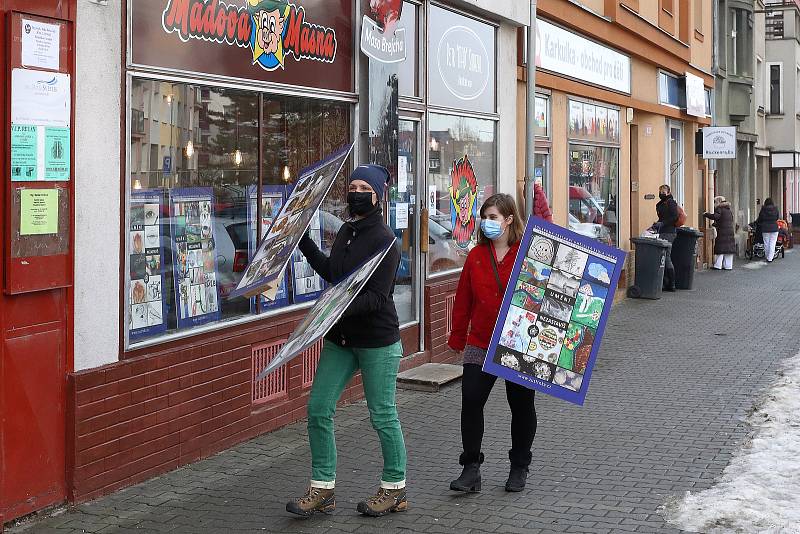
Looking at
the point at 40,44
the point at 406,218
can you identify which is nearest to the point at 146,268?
the point at 40,44

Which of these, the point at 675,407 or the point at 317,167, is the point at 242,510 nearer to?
the point at 317,167

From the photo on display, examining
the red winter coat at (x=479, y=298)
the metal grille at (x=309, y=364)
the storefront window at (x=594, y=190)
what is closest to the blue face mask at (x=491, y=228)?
the red winter coat at (x=479, y=298)

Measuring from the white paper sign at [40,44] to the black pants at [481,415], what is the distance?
9.47ft

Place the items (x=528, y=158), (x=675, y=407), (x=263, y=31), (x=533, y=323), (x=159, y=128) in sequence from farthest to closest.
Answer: (x=528, y=158) < (x=675, y=407) < (x=263, y=31) < (x=159, y=128) < (x=533, y=323)

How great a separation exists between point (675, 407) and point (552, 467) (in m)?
2.44

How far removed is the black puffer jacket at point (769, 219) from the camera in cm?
2930

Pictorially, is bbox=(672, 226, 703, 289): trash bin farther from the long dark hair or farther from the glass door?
the long dark hair

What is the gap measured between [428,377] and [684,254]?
11206 mm

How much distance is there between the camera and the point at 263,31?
813 centimetres

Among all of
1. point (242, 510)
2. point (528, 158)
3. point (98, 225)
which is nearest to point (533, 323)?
point (242, 510)

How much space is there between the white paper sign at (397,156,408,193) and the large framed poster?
428cm

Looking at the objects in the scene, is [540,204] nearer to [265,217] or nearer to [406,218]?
[406,218]

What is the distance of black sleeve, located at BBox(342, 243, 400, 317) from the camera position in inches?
229

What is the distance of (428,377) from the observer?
10156mm
